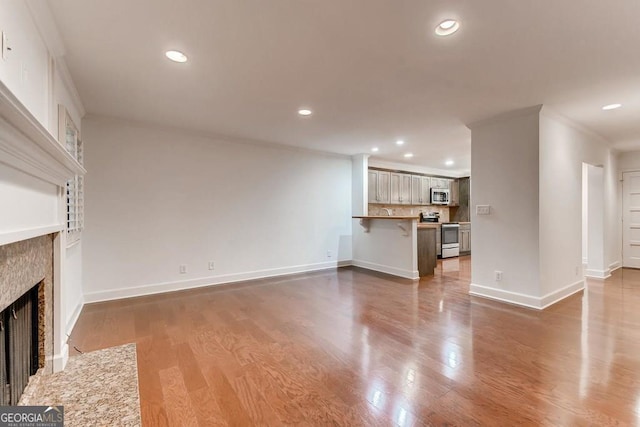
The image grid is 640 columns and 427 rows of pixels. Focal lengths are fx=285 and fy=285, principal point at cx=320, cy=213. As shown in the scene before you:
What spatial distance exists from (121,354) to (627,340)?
4.45 meters

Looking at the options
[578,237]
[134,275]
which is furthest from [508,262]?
[134,275]

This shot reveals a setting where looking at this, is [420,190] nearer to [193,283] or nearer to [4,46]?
[193,283]

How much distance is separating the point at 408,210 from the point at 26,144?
7692 millimetres

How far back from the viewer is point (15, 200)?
138 centimetres

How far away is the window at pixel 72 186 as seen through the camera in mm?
2559

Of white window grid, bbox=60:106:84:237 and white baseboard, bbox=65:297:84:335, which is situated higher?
white window grid, bbox=60:106:84:237

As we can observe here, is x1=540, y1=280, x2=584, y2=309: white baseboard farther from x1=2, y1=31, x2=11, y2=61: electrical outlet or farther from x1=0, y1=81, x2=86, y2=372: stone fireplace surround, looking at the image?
x1=2, y1=31, x2=11, y2=61: electrical outlet

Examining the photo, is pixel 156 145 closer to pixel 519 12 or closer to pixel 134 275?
pixel 134 275

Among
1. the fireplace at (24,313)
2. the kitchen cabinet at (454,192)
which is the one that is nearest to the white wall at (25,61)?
the fireplace at (24,313)

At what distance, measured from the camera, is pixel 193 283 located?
4.45 m

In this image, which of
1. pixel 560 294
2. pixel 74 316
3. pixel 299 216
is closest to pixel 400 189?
pixel 299 216

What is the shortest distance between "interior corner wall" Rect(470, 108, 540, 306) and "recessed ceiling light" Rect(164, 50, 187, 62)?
12.1 ft

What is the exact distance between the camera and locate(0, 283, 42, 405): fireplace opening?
1518 mm

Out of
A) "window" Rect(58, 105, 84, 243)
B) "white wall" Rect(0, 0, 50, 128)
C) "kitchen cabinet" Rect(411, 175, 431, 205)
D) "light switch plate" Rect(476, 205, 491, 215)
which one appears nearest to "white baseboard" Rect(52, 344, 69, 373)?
"window" Rect(58, 105, 84, 243)
